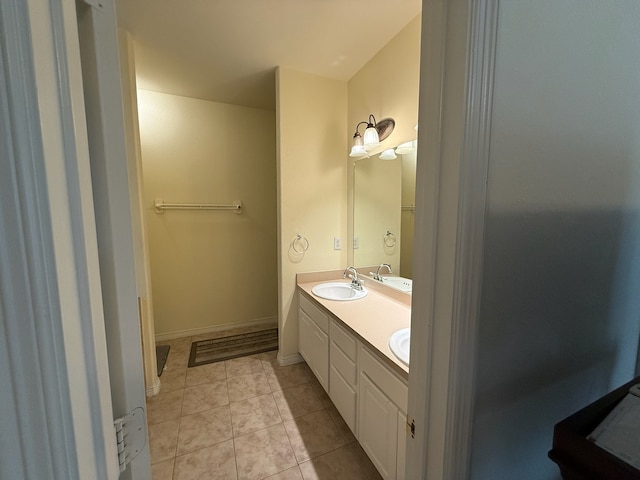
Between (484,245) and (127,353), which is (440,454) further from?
(127,353)

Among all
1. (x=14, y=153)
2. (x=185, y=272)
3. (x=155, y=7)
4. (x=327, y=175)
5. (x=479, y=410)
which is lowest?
(x=185, y=272)

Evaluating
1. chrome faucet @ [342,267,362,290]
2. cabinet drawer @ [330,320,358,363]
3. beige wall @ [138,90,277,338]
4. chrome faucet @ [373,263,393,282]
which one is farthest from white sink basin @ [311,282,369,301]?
beige wall @ [138,90,277,338]

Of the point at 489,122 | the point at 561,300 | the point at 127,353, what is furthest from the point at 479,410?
the point at 127,353

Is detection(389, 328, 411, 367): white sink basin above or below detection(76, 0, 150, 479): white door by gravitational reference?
below

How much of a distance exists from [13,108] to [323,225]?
2.17 m

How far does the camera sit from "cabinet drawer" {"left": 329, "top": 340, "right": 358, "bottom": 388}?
1451mm

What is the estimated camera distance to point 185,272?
2859 mm

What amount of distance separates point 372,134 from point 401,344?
1.47 meters

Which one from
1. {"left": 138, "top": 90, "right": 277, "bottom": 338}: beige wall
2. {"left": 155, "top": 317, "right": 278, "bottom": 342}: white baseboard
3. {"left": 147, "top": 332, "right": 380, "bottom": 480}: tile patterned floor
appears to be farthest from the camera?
{"left": 155, "top": 317, "right": 278, "bottom": 342}: white baseboard

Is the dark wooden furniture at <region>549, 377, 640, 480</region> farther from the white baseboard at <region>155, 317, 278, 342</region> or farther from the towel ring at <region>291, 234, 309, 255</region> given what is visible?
the white baseboard at <region>155, 317, 278, 342</region>

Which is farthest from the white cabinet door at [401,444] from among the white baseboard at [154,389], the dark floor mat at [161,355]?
the dark floor mat at [161,355]

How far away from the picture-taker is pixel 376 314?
163 centimetres

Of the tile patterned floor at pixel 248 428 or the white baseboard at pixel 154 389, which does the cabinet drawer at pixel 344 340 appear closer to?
the tile patterned floor at pixel 248 428

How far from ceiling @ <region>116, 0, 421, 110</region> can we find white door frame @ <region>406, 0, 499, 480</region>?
1.32 metres
